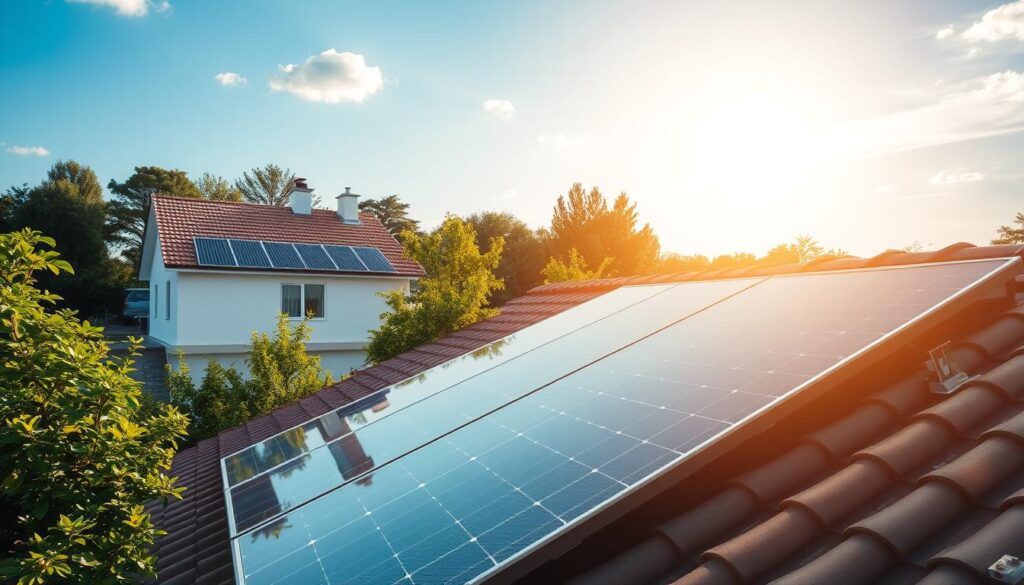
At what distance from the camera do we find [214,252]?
23188mm

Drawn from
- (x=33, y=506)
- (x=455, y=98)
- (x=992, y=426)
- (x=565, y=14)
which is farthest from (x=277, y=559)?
(x=455, y=98)

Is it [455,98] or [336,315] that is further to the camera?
[336,315]

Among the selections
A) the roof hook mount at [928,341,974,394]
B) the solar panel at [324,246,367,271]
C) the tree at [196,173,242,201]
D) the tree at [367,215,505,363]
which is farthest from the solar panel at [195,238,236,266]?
the tree at [196,173,242,201]

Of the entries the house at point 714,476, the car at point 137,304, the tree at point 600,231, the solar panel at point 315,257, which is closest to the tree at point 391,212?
the tree at point 600,231

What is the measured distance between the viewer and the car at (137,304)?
41656mm

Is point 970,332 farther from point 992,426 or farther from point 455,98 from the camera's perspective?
point 455,98

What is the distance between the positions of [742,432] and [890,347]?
1157 mm

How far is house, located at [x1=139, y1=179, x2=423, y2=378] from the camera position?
73.9ft

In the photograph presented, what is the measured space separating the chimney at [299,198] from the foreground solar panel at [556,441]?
2624cm

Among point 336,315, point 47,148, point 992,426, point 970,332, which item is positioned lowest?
point 336,315

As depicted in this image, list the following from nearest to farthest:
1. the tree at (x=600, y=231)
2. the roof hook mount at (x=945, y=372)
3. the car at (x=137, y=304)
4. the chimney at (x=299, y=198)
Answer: the roof hook mount at (x=945, y=372), the chimney at (x=299, y=198), the car at (x=137, y=304), the tree at (x=600, y=231)

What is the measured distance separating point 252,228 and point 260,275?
406 cm

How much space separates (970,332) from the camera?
395 centimetres

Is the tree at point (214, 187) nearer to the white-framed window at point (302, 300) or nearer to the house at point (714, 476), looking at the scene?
the white-framed window at point (302, 300)
